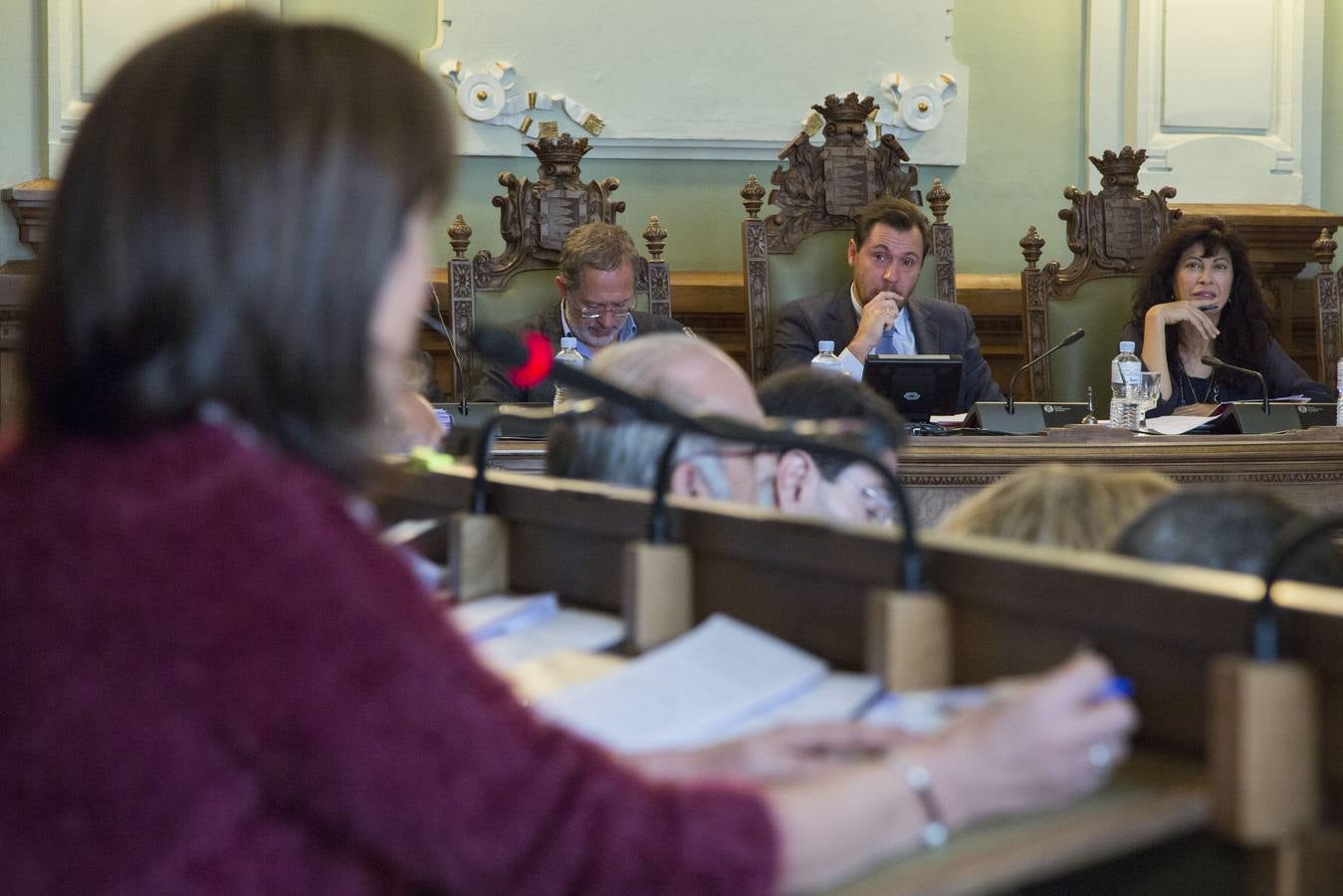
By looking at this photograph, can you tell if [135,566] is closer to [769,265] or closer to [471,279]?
[471,279]

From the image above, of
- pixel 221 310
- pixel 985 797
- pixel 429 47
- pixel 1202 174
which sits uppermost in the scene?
pixel 429 47

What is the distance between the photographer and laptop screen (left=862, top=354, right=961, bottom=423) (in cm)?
381

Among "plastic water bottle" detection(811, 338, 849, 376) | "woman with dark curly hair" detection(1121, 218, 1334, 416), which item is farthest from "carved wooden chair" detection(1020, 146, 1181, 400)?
"plastic water bottle" detection(811, 338, 849, 376)

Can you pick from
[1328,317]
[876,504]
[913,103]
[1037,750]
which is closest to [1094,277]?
[1328,317]

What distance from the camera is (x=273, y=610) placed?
30.1 inches

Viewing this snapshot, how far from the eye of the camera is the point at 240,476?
2.63ft

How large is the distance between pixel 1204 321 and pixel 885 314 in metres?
1.03

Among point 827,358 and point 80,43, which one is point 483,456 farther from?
point 80,43

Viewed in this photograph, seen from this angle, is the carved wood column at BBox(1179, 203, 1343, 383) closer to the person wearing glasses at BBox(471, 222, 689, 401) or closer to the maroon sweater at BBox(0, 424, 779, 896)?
the person wearing glasses at BBox(471, 222, 689, 401)

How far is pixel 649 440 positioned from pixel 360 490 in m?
0.74

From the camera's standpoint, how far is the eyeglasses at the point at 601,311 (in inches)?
173

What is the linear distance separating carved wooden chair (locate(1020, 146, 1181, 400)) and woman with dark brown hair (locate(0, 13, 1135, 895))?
168 inches

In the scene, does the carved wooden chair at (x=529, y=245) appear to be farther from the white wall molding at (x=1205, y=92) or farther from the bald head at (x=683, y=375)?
the bald head at (x=683, y=375)

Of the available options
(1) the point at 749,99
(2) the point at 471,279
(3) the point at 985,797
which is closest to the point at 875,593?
(3) the point at 985,797
